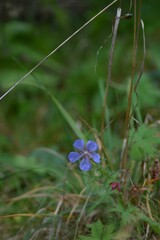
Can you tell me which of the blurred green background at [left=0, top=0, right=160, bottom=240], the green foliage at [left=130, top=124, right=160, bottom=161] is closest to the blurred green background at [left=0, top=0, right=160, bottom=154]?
the blurred green background at [left=0, top=0, right=160, bottom=240]

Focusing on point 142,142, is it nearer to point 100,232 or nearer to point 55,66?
point 100,232

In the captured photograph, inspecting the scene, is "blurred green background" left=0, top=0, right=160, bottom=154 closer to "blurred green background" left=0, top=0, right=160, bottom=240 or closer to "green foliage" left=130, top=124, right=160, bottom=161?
"blurred green background" left=0, top=0, right=160, bottom=240

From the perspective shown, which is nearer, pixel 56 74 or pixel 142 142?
pixel 142 142

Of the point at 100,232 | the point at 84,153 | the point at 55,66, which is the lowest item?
the point at 100,232

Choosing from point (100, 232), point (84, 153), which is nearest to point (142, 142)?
point (84, 153)

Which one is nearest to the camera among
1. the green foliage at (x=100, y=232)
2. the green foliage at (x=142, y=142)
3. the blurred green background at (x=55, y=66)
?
the green foliage at (x=100, y=232)

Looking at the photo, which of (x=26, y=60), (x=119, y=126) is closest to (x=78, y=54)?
(x=26, y=60)

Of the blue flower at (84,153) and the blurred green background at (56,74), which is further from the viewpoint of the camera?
the blurred green background at (56,74)

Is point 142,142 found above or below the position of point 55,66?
below

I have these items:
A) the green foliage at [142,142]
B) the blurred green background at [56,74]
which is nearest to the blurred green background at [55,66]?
the blurred green background at [56,74]

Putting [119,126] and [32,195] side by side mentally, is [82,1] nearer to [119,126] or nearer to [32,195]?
[119,126]

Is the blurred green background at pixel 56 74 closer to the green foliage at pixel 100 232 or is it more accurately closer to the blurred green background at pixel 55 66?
the blurred green background at pixel 55 66
